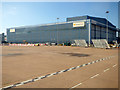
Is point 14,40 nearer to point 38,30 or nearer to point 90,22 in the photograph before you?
point 38,30

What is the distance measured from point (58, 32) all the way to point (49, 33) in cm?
710

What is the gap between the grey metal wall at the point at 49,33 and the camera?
5904 cm

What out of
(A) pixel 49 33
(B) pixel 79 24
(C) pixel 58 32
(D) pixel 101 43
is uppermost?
(B) pixel 79 24

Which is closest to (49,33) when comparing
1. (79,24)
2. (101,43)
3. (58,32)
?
(58,32)

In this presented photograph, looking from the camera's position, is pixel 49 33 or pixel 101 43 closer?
pixel 101 43

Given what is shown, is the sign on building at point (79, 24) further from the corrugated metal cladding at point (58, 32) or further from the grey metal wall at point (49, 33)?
the grey metal wall at point (49, 33)

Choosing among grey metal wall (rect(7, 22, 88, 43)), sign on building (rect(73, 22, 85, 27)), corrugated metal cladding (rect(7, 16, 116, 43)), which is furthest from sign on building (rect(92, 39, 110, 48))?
sign on building (rect(73, 22, 85, 27))

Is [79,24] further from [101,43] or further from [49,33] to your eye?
[101,43]

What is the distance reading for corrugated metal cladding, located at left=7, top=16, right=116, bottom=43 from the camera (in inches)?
2273

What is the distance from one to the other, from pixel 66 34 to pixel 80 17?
1805cm

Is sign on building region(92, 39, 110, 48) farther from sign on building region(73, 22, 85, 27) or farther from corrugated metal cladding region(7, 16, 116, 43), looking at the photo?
sign on building region(73, 22, 85, 27)

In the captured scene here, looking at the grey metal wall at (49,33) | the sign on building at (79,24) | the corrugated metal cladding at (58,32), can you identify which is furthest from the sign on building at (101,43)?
the sign on building at (79,24)

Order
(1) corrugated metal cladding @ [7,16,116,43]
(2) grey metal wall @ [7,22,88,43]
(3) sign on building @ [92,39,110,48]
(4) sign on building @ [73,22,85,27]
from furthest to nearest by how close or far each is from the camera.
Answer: (2) grey metal wall @ [7,22,88,43] < (1) corrugated metal cladding @ [7,16,116,43] < (4) sign on building @ [73,22,85,27] < (3) sign on building @ [92,39,110,48]

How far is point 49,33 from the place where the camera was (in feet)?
230
